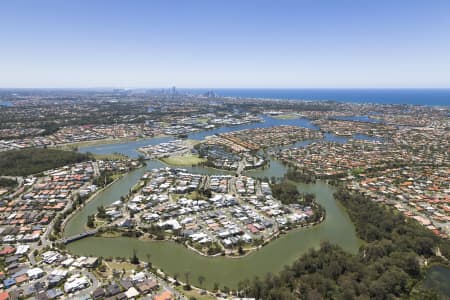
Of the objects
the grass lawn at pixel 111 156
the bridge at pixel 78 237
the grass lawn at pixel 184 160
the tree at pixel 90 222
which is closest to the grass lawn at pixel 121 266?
the bridge at pixel 78 237

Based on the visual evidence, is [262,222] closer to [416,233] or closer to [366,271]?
[366,271]

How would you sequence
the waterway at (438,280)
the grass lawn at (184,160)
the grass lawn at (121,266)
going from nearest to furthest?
the waterway at (438,280) < the grass lawn at (121,266) < the grass lawn at (184,160)

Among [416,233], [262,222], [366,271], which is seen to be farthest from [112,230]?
[416,233]

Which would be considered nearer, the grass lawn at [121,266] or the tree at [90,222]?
the grass lawn at [121,266]

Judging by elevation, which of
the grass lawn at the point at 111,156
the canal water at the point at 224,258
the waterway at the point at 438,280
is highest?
the grass lawn at the point at 111,156

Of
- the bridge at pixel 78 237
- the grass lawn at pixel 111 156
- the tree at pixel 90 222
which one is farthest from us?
the grass lawn at pixel 111 156

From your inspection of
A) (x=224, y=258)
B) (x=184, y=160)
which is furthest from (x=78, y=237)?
(x=184, y=160)

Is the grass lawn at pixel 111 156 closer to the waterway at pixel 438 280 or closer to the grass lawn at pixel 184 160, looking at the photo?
the grass lawn at pixel 184 160

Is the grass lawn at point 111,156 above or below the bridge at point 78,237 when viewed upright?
above

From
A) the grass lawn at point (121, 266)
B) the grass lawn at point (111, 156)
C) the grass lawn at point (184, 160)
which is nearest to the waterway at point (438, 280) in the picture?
the grass lawn at point (121, 266)
